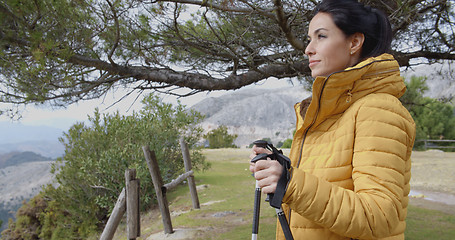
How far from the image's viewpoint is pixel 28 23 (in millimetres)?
2975

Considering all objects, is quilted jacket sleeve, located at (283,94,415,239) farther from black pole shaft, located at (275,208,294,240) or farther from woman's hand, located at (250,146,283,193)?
black pole shaft, located at (275,208,294,240)

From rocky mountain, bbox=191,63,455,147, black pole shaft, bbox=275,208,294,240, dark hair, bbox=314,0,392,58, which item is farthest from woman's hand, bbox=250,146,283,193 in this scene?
rocky mountain, bbox=191,63,455,147

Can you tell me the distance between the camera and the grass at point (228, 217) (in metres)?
4.87

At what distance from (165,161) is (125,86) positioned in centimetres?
462

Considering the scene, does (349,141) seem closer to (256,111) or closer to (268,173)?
(268,173)

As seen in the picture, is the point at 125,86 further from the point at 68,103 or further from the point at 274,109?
the point at 274,109

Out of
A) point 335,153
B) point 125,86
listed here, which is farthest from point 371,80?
point 125,86

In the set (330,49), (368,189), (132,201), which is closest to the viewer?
(368,189)

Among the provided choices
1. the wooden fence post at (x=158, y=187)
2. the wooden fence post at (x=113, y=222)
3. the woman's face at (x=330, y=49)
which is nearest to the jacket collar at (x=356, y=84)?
the woman's face at (x=330, y=49)

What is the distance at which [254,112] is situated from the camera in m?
47.8

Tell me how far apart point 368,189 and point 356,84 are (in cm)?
31

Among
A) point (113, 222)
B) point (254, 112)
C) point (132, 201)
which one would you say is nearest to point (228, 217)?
point (132, 201)

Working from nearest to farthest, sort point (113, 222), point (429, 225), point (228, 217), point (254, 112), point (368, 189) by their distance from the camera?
point (368, 189) → point (113, 222) → point (429, 225) → point (228, 217) → point (254, 112)

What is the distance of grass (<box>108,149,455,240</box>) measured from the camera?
192 inches
